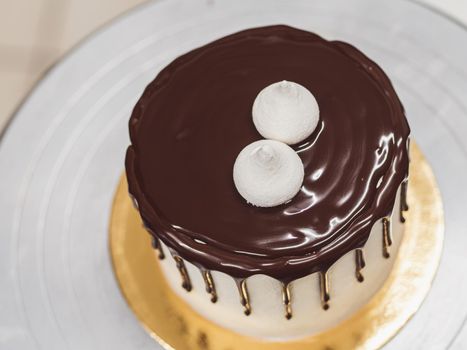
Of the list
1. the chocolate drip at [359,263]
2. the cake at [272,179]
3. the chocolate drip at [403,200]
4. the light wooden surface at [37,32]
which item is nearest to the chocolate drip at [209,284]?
the cake at [272,179]

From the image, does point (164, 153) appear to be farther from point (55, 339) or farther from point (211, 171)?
point (55, 339)

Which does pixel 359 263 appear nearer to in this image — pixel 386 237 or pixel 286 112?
pixel 386 237

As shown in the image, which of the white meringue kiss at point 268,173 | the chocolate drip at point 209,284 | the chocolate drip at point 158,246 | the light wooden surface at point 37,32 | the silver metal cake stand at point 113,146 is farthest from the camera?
the light wooden surface at point 37,32

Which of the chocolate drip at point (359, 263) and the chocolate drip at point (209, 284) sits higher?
the chocolate drip at point (209, 284)

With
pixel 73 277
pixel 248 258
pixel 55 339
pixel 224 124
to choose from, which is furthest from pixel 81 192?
pixel 248 258

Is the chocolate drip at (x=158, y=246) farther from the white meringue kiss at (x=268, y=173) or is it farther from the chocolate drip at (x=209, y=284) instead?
the white meringue kiss at (x=268, y=173)

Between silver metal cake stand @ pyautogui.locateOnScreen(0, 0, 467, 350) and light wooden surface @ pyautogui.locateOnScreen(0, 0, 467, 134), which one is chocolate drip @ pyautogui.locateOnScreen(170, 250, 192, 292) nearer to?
silver metal cake stand @ pyautogui.locateOnScreen(0, 0, 467, 350)
